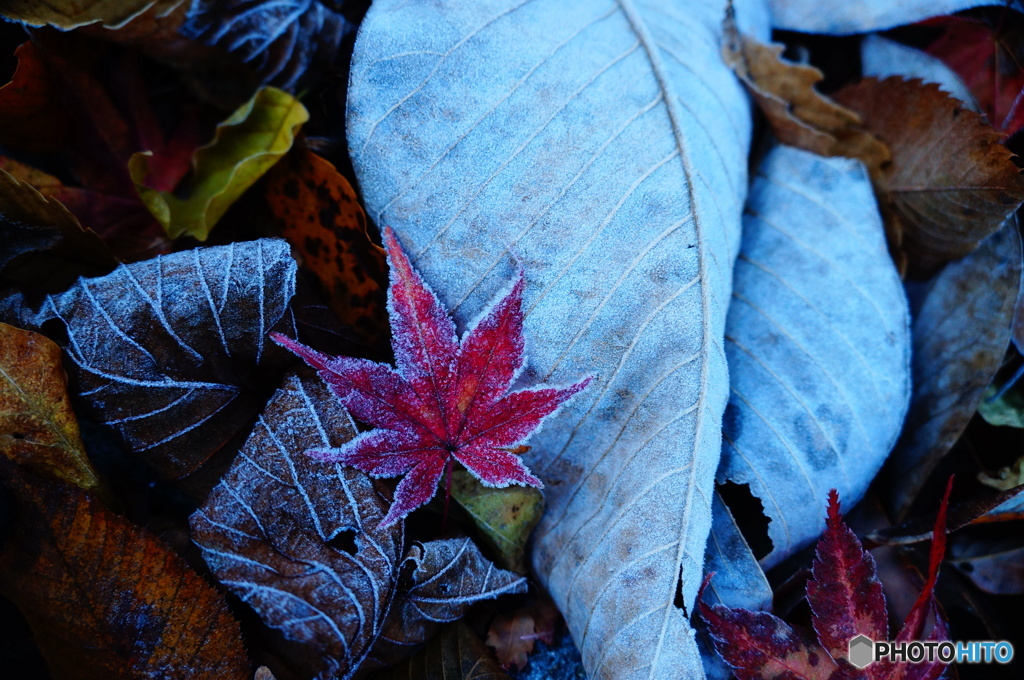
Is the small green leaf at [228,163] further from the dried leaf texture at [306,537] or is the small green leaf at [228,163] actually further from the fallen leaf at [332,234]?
the dried leaf texture at [306,537]

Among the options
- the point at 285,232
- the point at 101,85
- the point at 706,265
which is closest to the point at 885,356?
the point at 706,265

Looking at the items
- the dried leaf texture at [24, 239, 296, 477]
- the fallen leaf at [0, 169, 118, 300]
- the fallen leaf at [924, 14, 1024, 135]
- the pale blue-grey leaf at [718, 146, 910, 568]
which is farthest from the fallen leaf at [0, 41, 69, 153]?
the fallen leaf at [924, 14, 1024, 135]

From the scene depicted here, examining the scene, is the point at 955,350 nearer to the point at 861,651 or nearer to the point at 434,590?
the point at 861,651

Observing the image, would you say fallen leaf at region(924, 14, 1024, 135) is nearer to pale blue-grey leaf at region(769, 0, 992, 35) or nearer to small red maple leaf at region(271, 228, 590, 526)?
pale blue-grey leaf at region(769, 0, 992, 35)

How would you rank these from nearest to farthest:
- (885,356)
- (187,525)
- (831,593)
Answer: (831,593)
(187,525)
(885,356)

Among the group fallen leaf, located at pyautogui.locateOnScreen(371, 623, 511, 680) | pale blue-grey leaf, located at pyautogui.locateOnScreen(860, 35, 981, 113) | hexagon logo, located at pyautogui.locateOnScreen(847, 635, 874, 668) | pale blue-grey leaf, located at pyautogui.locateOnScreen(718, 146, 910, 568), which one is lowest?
fallen leaf, located at pyautogui.locateOnScreen(371, 623, 511, 680)

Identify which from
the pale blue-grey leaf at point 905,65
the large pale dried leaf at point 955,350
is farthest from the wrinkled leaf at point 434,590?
the pale blue-grey leaf at point 905,65

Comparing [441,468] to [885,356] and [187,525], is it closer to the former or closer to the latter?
[187,525]
